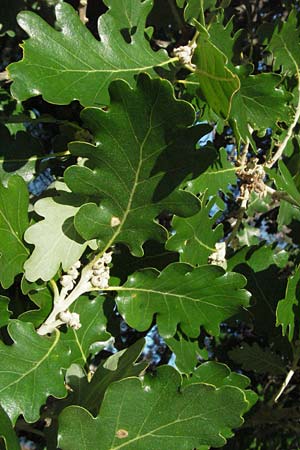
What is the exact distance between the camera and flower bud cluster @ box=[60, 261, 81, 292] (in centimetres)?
142

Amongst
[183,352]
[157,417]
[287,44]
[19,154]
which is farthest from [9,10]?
[157,417]

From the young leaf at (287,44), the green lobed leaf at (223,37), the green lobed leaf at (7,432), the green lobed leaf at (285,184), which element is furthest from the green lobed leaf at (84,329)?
the young leaf at (287,44)

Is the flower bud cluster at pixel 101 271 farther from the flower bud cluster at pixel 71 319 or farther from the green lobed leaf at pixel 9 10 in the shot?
the green lobed leaf at pixel 9 10

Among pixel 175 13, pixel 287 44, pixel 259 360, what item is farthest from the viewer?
pixel 175 13

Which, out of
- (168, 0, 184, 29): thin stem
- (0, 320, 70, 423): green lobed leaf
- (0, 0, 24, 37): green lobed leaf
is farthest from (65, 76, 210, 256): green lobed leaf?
(0, 0, 24, 37): green lobed leaf

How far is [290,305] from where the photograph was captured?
61.7 inches

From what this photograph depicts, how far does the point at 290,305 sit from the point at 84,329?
1.47 ft

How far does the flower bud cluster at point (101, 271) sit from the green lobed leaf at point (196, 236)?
13 cm

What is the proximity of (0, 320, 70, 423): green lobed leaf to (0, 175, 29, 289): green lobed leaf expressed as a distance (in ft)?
0.37

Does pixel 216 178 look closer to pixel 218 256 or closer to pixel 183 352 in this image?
pixel 218 256

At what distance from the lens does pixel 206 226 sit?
5.10 ft

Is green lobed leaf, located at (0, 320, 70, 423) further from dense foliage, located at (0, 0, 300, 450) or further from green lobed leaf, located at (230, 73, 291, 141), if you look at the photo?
green lobed leaf, located at (230, 73, 291, 141)

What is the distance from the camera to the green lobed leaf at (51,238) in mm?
1374

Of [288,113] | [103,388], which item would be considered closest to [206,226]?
[288,113]
